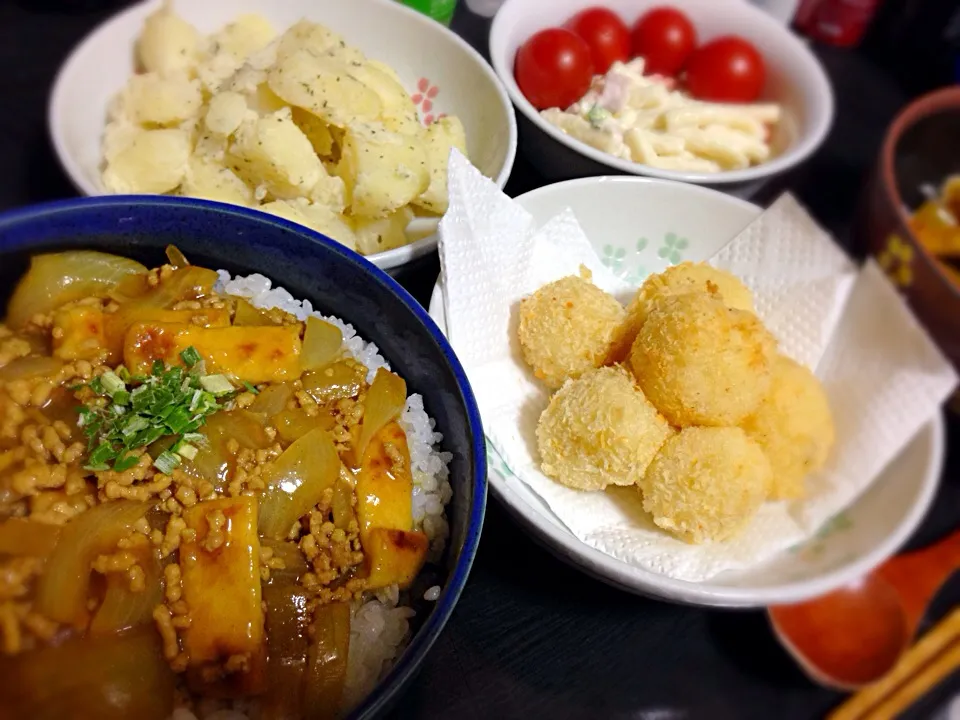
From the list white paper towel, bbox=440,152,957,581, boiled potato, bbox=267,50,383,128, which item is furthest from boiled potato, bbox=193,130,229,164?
white paper towel, bbox=440,152,957,581

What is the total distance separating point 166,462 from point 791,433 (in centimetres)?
68

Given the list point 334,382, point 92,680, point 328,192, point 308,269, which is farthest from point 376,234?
point 92,680

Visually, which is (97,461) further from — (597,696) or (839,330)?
(839,330)

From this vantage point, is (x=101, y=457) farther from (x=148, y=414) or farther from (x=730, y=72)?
(x=730, y=72)

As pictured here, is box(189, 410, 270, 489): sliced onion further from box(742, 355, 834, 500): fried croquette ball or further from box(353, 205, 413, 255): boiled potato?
box(742, 355, 834, 500): fried croquette ball

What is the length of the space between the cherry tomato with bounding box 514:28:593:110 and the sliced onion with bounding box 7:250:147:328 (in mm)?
850

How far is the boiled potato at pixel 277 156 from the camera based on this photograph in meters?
0.88

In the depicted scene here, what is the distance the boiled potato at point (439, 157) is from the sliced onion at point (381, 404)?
13.0 inches

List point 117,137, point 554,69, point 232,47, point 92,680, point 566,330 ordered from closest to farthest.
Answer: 1. point 92,680
2. point 566,330
3. point 117,137
4. point 232,47
5. point 554,69

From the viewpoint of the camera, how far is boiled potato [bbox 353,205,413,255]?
38.0 inches

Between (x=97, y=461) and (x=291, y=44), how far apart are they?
723mm

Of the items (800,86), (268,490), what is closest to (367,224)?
(268,490)

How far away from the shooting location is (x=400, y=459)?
727 millimetres

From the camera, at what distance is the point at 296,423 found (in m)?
0.70
